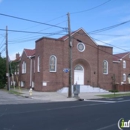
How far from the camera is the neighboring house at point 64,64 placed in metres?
31.5

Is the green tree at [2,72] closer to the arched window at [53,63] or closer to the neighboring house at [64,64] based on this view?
the neighboring house at [64,64]

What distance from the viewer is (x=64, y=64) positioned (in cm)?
3316

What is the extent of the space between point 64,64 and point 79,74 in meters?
3.93

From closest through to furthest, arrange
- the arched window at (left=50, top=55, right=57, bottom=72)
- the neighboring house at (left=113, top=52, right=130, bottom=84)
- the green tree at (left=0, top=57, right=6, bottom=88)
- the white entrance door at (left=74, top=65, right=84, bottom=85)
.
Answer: the arched window at (left=50, top=55, right=57, bottom=72)
the white entrance door at (left=74, top=65, right=84, bottom=85)
the green tree at (left=0, top=57, right=6, bottom=88)
the neighboring house at (left=113, top=52, right=130, bottom=84)

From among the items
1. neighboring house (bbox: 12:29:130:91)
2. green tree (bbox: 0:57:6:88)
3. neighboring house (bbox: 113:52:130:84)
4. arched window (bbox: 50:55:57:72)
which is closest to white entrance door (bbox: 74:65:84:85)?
neighboring house (bbox: 12:29:130:91)

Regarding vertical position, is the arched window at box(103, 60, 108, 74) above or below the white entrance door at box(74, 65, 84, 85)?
above

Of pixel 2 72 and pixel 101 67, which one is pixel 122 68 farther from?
pixel 2 72

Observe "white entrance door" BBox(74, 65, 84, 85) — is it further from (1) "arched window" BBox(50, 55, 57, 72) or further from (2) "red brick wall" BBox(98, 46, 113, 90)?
(1) "arched window" BBox(50, 55, 57, 72)

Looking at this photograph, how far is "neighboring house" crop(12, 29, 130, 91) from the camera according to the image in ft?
103

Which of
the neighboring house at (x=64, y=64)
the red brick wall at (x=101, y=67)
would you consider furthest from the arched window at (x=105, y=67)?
the red brick wall at (x=101, y=67)

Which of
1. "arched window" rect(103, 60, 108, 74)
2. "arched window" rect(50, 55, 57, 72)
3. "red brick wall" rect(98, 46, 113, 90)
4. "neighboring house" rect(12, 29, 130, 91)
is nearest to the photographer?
"neighboring house" rect(12, 29, 130, 91)

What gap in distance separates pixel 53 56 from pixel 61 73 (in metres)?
2.85

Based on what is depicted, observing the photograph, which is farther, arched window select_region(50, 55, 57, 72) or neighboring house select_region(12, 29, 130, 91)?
arched window select_region(50, 55, 57, 72)

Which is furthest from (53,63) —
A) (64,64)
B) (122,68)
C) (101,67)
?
(122,68)
